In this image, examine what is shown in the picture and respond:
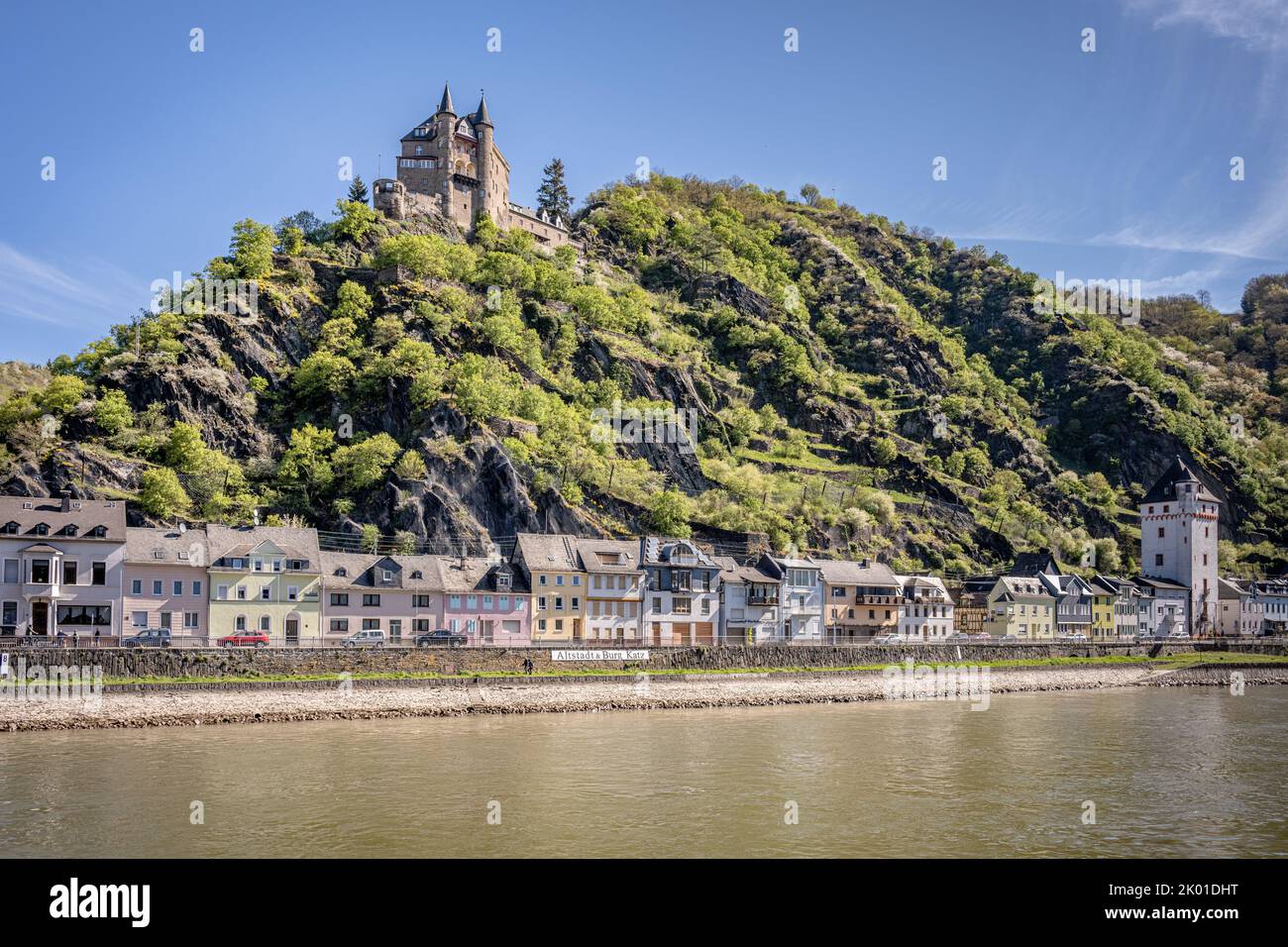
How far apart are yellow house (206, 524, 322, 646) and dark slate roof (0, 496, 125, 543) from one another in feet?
18.0

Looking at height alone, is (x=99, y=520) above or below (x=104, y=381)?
below

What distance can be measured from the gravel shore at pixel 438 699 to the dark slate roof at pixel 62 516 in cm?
1698

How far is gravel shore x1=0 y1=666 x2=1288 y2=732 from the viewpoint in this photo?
44125 millimetres

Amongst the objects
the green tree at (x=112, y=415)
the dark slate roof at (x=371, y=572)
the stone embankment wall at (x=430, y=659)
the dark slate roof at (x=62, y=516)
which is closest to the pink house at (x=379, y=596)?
the dark slate roof at (x=371, y=572)

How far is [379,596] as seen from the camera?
6562 cm

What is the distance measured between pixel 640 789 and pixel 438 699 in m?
21.6

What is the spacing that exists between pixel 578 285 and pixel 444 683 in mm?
93342

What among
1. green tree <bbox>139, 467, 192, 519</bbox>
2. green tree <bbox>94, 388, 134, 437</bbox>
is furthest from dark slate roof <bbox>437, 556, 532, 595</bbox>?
green tree <bbox>94, 388, 134, 437</bbox>

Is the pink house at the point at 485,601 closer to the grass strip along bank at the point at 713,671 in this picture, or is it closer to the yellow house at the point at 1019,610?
the grass strip along bank at the point at 713,671

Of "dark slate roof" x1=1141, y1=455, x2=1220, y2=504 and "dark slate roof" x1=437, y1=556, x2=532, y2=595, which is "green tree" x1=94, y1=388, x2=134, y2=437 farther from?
"dark slate roof" x1=1141, y1=455, x2=1220, y2=504
